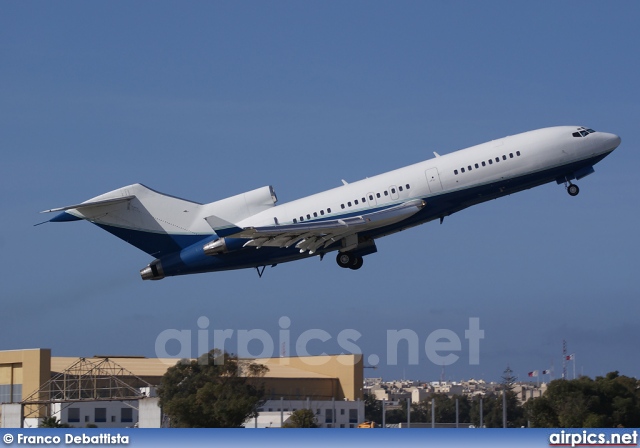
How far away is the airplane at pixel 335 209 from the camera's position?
43906mm

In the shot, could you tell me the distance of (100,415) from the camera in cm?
6019

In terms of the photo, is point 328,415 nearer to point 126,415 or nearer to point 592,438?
point 126,415

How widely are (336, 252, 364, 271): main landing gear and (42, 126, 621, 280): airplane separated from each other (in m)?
0.05

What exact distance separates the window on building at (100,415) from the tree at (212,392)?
11.2ft

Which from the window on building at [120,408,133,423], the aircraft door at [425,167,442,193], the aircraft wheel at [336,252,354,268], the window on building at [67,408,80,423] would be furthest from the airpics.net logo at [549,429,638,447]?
the window on building at [120,408,133,423]

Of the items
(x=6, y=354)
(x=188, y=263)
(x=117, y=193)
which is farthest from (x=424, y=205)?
(x=6, y=354)

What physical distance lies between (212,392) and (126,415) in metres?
9.79

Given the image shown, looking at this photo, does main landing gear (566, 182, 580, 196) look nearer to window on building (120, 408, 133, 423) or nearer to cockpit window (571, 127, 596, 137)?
cockpit window (571, 127, 596, 137)

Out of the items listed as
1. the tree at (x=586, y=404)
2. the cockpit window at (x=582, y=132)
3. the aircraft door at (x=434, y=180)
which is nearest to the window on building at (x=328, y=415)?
the tree at (x=586, y=404)

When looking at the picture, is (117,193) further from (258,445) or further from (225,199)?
(258,445)

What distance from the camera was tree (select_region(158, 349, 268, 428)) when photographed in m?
51.9

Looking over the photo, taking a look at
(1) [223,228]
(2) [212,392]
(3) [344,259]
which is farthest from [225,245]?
(2) [212,392]

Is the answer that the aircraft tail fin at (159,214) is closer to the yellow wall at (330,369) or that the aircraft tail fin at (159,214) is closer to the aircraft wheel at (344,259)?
the aircraft wheel at (344,259)

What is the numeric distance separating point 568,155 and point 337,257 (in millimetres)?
11111
